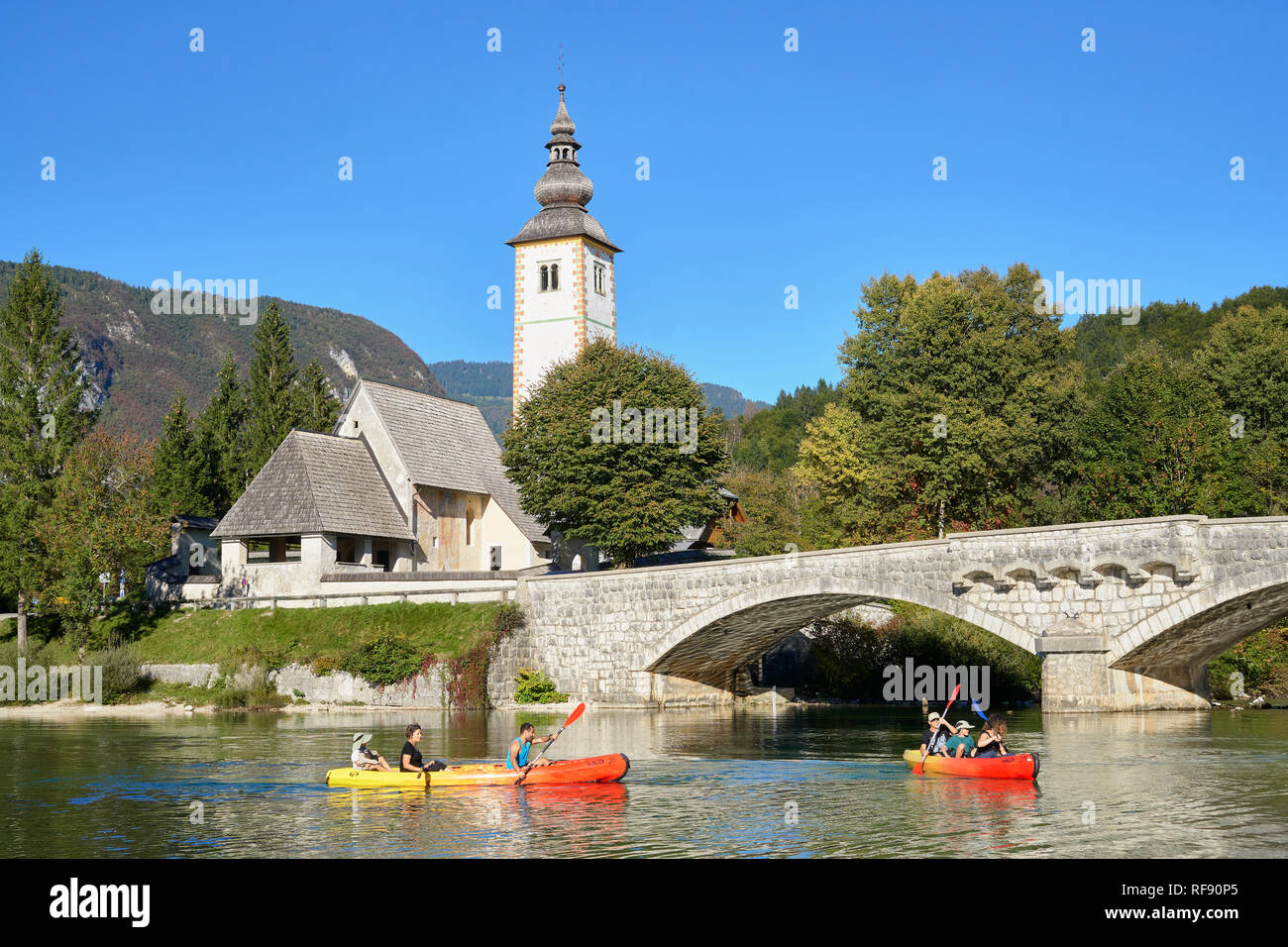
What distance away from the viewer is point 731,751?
101 ft

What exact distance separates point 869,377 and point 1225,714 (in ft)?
87.1

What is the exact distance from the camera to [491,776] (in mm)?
24984

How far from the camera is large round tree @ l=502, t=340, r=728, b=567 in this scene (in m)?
53.9

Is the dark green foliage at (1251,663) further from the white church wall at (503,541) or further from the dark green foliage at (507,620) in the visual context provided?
the white church wall at (503,541)

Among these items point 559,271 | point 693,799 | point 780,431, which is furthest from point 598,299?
point 780,431

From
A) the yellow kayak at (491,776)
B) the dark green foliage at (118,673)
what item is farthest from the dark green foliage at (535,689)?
the yellow kayak at (491,776)

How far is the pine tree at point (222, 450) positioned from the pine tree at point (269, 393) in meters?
0.74

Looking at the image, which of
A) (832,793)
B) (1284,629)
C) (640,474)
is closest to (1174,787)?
(832,793)

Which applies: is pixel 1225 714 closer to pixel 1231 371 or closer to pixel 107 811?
pixel 1231 371

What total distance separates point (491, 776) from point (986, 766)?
9.71 metres

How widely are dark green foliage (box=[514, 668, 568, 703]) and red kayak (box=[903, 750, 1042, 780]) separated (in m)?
21.5

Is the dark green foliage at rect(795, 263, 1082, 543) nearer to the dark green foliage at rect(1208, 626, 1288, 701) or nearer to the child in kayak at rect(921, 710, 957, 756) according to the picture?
the dark green foliage at rect(1208, 626, 1288, 701)

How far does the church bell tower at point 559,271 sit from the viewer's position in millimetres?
69625

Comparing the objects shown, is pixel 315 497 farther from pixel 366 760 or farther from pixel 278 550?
pixel 366 760
